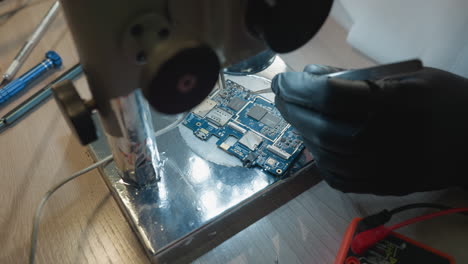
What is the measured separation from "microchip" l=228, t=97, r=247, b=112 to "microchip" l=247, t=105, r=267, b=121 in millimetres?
16

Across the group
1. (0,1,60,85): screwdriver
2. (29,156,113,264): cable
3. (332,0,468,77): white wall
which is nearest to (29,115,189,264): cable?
(29,156,113,264): cable

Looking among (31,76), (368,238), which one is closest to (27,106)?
(31,76)

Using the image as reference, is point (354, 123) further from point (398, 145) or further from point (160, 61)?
point (160, 61)

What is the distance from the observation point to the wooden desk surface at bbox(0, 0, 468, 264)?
441 millimetres

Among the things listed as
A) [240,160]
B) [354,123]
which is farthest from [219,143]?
[354,123]

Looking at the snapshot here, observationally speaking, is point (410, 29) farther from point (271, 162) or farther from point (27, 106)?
point (27, 106)

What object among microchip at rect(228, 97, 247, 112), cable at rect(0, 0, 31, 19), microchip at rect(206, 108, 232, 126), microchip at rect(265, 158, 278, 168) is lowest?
microchip at rect(265, 158, 278, 168)

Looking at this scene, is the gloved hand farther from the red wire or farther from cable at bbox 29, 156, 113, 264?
cable at bbox 29, 156, 113, 264

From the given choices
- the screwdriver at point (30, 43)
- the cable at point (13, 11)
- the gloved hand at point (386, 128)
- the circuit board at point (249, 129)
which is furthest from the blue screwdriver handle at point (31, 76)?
the gloved hand at point (386, 128)

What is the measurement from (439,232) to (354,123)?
0.55ft

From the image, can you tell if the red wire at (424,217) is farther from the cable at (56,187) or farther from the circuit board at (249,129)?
the cable at (56,187)

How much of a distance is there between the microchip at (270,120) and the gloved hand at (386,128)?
0.04 metres

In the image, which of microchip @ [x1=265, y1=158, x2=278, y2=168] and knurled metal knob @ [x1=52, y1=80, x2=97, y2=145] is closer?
knurled metal knob @ [x1=52, y1=80, x2=97, y2=145]

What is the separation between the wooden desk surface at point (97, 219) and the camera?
44cm
